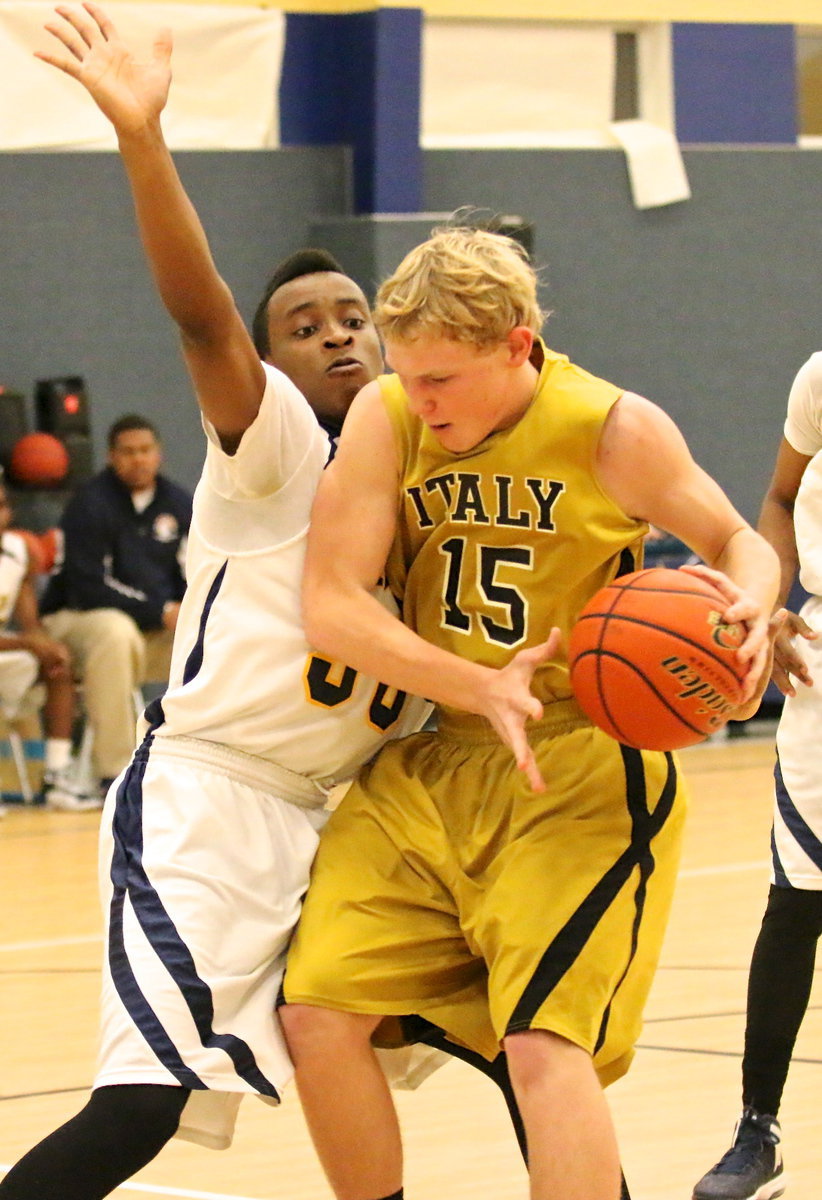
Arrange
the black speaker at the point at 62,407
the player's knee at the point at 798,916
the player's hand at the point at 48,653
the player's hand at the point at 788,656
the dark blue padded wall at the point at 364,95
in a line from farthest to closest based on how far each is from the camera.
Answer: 1. the dark blue padded wall at the point at 364,95
2. the black speaker at the point at 62,407
3. the player's hand at the point at 48,653
4. the player's knee at the point at 798,916
5. the player's hand at the point at 788,656

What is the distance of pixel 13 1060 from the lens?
5.16 m

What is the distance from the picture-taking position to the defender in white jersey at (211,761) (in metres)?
2.96

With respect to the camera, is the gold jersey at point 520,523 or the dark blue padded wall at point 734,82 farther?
the dark blue padded wall at point 734,82

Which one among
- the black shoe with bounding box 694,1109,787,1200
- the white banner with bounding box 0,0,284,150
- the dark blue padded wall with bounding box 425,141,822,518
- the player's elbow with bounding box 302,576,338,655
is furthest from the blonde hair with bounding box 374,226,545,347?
the dark blue padded wall with bounding box 425,141,822,518

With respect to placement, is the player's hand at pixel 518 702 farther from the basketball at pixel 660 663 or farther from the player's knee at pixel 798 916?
the player's knee at pixel 798 916

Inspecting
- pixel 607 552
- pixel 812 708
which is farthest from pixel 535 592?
pixel 812 708

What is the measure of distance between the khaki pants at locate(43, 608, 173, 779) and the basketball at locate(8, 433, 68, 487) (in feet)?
3.14

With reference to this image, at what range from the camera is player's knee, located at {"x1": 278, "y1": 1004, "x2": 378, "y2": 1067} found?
3098 mm

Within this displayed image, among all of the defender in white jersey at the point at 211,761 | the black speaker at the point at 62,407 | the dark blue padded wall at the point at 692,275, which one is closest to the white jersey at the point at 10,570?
the black speaker at the point at 62,407

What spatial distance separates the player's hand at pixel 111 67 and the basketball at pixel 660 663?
1.11 metres

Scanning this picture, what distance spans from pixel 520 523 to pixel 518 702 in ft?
1.20

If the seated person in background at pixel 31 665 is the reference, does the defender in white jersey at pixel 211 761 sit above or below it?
above

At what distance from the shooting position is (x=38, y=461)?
33.6 ft

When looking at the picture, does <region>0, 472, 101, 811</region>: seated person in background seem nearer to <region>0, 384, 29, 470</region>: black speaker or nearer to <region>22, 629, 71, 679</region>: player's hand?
<region>22, 629, 71, 679</region>: player's hand
